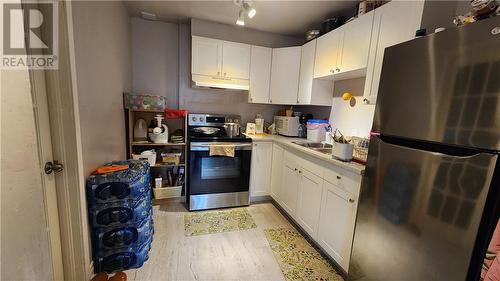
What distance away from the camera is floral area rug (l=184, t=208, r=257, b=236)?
90.7 inches

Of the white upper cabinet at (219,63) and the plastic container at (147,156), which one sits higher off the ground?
the white upper cabinet at (219,63)

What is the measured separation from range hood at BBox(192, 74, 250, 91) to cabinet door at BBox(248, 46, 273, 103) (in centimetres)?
13

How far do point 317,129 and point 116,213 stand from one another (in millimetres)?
2278

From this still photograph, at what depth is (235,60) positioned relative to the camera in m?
2.92

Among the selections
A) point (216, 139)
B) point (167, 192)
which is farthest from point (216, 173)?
point (167, 192)

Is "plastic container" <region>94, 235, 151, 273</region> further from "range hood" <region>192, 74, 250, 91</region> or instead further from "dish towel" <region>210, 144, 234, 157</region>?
"range hood" <region>192, 74, 250, 91</region>

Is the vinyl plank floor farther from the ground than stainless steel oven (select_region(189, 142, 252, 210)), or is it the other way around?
stainless steel oven (select_region(189, 142, 252, 210))

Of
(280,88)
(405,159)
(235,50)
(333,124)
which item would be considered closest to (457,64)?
(405,159)

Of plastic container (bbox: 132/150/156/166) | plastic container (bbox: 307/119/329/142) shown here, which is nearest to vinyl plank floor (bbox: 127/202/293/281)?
plastic container (bbox: 132/150/156/166)

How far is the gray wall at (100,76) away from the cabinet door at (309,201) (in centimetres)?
189

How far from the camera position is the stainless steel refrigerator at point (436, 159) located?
90 cm

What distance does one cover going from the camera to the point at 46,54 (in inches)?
48.7

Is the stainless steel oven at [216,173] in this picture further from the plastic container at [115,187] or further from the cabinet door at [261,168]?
the plastic container at [115,187]

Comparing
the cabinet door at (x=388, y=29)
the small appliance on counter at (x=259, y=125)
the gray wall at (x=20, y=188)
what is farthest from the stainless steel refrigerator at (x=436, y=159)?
the small appliance on counter at (x=259, y=125)
